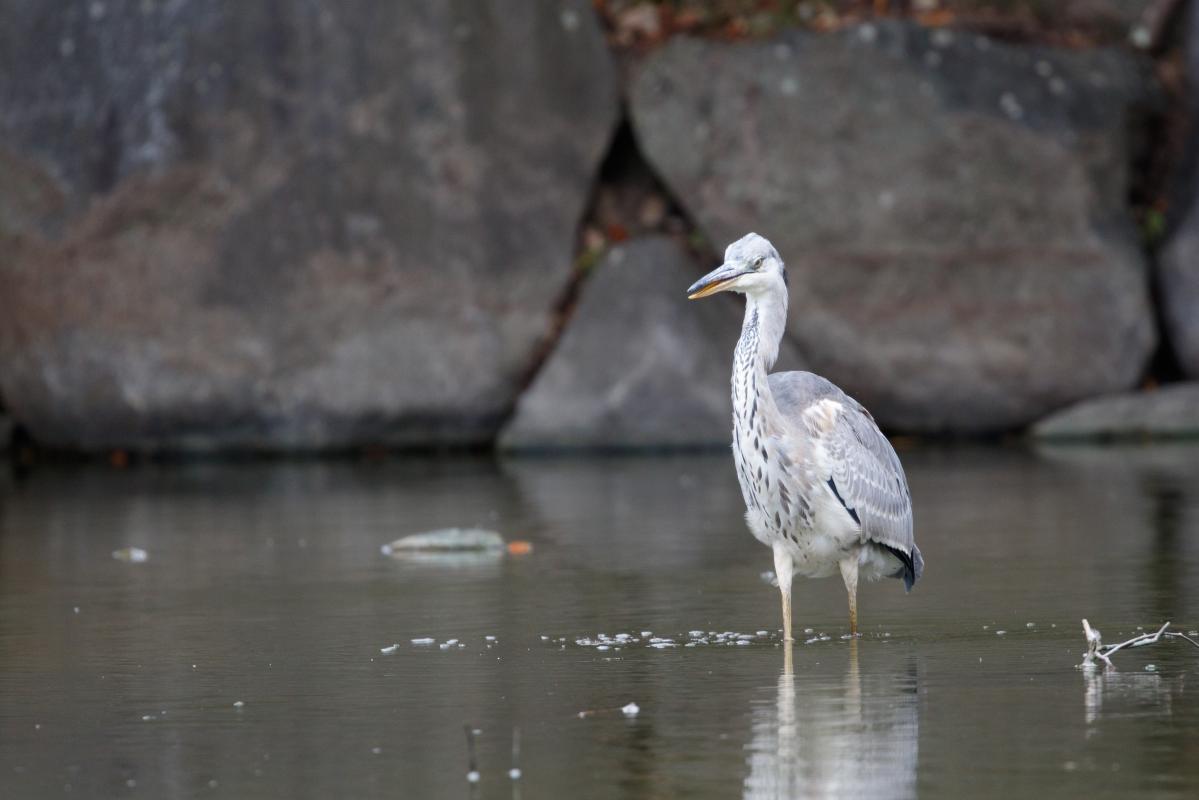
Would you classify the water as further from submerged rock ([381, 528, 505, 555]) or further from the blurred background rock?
the blurred background rock

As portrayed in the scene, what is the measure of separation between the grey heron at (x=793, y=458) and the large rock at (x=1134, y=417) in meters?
10.1

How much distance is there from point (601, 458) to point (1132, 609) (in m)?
9.83

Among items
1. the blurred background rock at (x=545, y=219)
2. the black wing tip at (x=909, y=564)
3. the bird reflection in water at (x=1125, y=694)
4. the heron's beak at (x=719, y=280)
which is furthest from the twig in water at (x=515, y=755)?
the blurred background rock at (x=545, y=219)

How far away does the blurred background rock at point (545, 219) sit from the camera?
59.6ft

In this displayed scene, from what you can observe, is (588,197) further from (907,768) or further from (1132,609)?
(907,768)

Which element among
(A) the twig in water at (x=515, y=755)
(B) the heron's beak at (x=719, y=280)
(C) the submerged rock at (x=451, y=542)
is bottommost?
(C) the submerged rock at (x=451, y=542)

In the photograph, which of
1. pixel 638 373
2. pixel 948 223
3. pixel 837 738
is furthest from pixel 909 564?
pixel 948 223

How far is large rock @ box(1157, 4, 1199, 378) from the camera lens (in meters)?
18.2

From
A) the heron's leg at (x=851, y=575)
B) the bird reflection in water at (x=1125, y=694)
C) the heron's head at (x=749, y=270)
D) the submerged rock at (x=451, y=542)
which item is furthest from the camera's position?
the submerged rock at (x=451, y=542)

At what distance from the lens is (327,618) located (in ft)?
28.9

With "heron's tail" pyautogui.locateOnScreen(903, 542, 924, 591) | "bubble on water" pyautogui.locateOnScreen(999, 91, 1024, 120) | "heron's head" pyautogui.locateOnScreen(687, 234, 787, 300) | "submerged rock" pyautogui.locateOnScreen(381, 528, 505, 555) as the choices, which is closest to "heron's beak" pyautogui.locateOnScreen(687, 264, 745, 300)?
"heron's head" pyautogui.locateOnScreen(687, 234, 787, 300)

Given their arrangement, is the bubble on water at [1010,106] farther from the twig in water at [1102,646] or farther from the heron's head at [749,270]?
the twig in water at [1102,646]

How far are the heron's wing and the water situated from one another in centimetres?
43

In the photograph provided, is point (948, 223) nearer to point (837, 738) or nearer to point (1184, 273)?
point (1184, 273)
